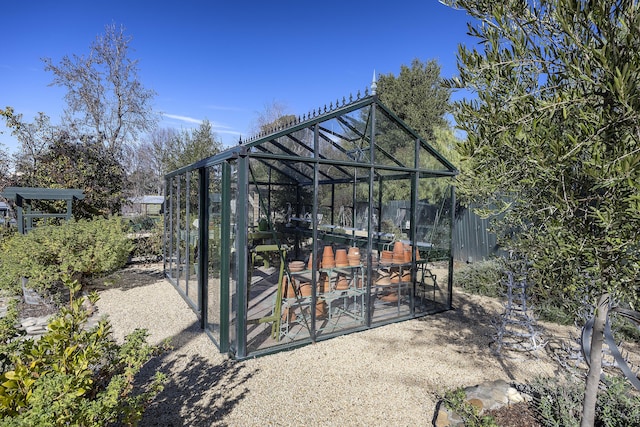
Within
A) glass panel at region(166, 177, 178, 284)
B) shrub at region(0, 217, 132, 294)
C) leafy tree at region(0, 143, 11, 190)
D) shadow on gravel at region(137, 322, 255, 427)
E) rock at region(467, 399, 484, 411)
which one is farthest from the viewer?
leafy tree at region(0, 143, 11, 190)

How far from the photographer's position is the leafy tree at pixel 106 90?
1329 cm

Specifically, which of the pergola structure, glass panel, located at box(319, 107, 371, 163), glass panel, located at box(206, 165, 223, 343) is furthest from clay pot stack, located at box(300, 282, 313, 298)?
the pergola structure

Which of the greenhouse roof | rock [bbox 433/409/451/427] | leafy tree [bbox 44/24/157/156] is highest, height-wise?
leafy tree [bbox 44/24/157/156]

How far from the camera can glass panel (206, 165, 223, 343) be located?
4.38m

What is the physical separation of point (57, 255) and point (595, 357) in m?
6.46

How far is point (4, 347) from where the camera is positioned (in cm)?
185

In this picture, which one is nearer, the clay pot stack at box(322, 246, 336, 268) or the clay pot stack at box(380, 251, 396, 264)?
the clay pot stack at box(322, 246, 336, 268)

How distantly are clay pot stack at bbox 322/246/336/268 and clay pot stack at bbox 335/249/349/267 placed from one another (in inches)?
2.3

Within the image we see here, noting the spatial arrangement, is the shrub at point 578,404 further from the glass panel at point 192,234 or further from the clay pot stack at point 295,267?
the glass panel at point 192,234

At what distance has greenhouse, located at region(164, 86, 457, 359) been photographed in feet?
13.6

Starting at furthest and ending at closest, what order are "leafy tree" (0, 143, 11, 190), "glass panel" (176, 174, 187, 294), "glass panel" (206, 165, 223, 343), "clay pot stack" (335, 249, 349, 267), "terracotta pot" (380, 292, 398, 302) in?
"leafy tree" (0, 143, 11, 190) < "glass panel" (176, 174, 187, 294) < "terracotta pot" (380, 292, 398, 302) < "clay pot stack" (335, 249, 349, 267) < "glass panel" (206, 165, 223, 343)

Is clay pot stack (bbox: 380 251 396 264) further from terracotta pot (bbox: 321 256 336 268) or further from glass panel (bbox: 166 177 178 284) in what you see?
glass panel (bbox: 166 177 178 284)

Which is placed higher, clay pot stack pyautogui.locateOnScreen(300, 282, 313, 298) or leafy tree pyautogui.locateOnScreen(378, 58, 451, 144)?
leafy tree pyautogui.locateOnScreen(378, 58, 451, 144)

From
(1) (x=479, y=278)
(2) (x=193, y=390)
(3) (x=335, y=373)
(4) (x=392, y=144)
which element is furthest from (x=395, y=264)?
(2) (x=193, y=390)
